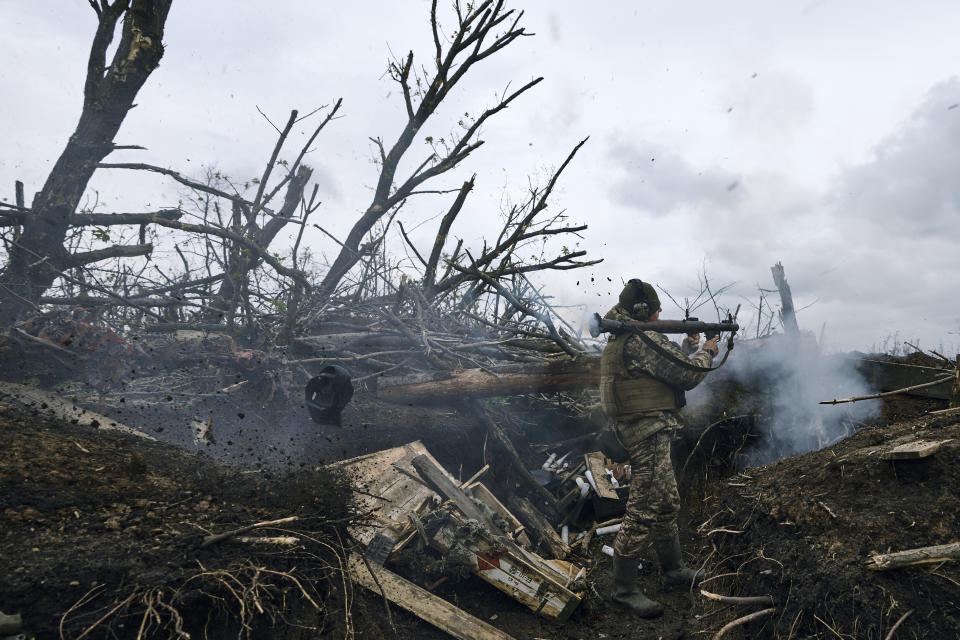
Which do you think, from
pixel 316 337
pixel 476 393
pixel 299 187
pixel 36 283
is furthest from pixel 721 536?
pixel 299 187

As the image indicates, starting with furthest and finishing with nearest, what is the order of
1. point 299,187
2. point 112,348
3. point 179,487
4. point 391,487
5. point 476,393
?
point 299,187
point 476,393
point 112,348
point 391,487
point 179,487

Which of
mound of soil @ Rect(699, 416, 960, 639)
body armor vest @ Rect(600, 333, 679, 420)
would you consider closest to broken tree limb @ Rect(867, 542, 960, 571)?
mound of soil @ Rect(699, 416, 960, 639)

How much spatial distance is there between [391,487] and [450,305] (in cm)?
443

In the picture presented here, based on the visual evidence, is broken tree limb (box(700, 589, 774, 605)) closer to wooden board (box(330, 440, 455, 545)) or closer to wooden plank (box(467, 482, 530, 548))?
wooden board (box(330, 440, 455, 545))

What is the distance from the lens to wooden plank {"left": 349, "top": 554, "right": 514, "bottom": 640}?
3930 millimetres

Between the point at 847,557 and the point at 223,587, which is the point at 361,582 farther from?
the point at 847,557

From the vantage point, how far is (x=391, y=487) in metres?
5.34

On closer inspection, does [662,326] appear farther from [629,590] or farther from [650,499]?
[629,590]

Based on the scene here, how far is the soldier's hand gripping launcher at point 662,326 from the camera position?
4.82m

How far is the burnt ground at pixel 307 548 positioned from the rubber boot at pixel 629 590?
0.37 feet

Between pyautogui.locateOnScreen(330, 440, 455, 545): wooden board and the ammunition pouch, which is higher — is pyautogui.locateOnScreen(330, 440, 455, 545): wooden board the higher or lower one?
the lower one

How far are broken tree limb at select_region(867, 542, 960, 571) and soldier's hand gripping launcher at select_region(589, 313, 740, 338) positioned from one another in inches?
103

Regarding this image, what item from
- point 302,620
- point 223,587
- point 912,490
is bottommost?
point 302,620

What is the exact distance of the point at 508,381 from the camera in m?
6.81
